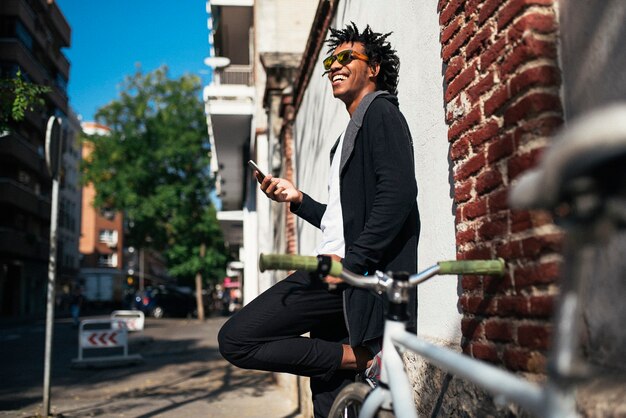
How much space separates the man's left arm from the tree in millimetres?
33427

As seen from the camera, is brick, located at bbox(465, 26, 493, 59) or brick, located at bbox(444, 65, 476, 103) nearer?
brick, located at bbox(465, 26, 493, 59)

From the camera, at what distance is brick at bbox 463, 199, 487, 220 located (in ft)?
8.47

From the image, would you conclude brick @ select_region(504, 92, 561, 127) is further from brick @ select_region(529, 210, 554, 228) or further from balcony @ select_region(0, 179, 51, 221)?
balcony @ select_region(0, 179, 51, 221)

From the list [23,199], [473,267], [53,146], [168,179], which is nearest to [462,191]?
[473,267]

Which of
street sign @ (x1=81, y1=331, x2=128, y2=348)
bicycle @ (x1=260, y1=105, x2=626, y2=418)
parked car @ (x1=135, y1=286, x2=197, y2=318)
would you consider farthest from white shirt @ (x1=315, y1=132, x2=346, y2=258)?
parked car @ (x1=135, y1=286, x2=197, y2=318)

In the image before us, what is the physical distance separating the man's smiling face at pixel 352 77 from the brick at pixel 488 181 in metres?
0.77

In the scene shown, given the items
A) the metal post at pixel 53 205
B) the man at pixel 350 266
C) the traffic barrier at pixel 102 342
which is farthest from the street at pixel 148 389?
the man at pixel 350 266

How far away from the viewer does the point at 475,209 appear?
2654 millimetres

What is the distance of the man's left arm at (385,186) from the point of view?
2.45 meters

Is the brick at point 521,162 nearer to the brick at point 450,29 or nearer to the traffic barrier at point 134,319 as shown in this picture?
the brick at point 450,29

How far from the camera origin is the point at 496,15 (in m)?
2.48

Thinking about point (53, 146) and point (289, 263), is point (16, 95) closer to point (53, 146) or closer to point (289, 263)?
point (53, 146)

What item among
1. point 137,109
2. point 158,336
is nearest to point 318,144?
point 158,336

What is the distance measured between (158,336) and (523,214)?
20.8m
